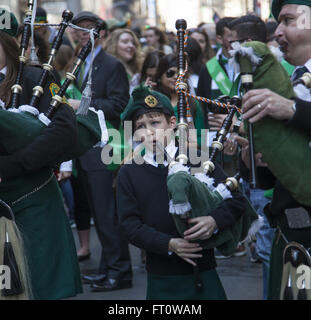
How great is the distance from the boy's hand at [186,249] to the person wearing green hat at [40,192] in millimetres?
556

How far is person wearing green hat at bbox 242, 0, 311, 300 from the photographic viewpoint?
7.70ft

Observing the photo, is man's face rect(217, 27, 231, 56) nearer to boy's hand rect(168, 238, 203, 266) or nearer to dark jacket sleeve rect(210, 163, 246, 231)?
dark jacket sleeve rect(210, 163, 246, 231)

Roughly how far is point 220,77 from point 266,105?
3.21m

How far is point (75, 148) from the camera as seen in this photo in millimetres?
3176

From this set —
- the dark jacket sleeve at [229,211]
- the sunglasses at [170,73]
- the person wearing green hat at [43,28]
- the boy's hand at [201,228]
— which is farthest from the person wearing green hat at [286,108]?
the sunglasses at [170,73]

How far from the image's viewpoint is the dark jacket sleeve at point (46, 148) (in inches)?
115

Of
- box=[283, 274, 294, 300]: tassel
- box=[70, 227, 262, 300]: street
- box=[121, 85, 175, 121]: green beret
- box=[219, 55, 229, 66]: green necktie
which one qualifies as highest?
box=[219, 55, 229, 66]: green necktie

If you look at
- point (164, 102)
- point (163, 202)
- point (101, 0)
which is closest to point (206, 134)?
point (164, 102)

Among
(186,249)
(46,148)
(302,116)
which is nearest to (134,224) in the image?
(186,249)

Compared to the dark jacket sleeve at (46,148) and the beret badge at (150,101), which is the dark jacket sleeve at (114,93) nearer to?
the beret badge at (150,101)

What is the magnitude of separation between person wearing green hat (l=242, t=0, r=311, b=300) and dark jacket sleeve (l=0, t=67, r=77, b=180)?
3.22ft

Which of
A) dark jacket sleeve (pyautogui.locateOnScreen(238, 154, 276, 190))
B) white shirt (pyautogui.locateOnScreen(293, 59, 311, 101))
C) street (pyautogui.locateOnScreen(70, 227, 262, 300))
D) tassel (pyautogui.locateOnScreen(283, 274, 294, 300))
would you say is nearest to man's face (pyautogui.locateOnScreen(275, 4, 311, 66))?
white shirt (pyautogui.locateOnScreen(293, 59, 311, 101))

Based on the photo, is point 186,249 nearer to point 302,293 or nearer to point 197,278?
point 197,278

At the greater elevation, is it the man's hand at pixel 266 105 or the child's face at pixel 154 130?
the man's hand at pixel 266 105
